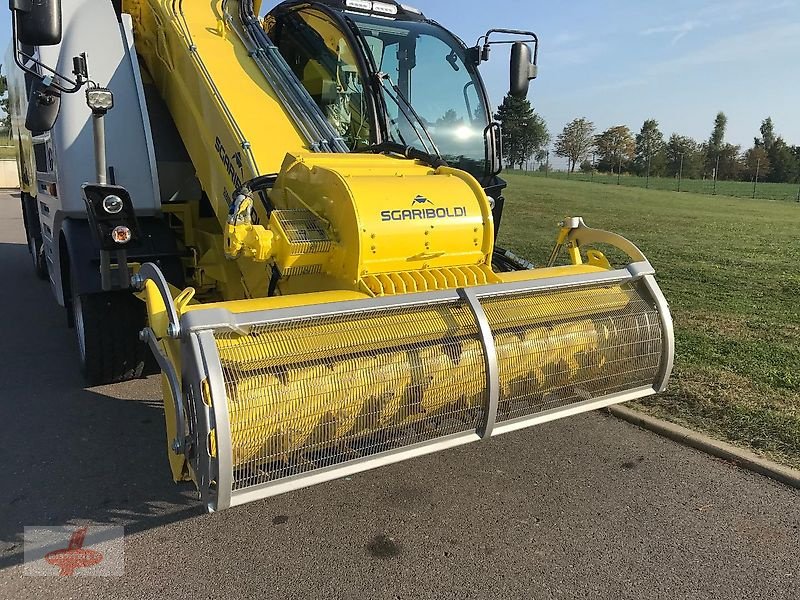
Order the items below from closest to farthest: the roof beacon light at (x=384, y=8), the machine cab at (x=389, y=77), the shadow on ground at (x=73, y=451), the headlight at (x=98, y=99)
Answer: the shadow on ground at (x=73, y=451) < the headlight at (x=98, y=99) < the machine cab at (x=389, y=77) < the roof beacon light at (x=384, y=8)

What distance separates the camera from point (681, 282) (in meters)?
8.98

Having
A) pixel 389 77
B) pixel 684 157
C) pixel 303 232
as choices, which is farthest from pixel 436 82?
pixel 684 157

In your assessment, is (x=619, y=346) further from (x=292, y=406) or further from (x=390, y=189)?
(x=292, y=406)

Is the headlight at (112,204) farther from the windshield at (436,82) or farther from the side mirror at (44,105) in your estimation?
the windshield at (436,82)

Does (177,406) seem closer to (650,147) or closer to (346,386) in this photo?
(346,386)

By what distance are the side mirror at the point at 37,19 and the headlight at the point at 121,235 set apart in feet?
4.07

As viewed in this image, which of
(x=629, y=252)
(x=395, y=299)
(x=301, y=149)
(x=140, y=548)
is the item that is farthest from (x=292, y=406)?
(x=629, y=252)

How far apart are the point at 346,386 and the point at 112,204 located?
2.18m

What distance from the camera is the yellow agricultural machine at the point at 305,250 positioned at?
9.07 feet

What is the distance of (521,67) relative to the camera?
528 centimetres

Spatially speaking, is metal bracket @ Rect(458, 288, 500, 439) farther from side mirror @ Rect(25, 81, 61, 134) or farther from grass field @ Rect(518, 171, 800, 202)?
grass field @ Rect(518, 171, 800, 202)

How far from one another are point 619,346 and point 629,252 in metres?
0.79

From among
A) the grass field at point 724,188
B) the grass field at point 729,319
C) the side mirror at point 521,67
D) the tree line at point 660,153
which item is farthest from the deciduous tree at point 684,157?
the side mirror at point 521,67

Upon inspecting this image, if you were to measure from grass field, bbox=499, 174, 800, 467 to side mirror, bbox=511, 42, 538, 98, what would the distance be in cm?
265
